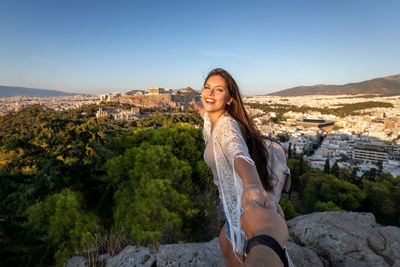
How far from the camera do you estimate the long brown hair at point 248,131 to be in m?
0.91

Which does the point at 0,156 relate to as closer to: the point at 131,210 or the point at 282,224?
the point at 131,210

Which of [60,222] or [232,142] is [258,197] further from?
[60,222]

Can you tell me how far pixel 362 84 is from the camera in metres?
130

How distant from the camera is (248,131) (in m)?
0.95

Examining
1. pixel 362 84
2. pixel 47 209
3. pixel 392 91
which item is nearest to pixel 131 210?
pixel 47 209

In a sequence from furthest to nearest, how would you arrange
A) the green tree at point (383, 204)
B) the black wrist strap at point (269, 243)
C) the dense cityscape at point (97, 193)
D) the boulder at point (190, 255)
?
the green tree at point (383, 204), the dense cityscape at point (97, 193), the boulder at point (190, 255), the black wrist strap at point (269, 243)

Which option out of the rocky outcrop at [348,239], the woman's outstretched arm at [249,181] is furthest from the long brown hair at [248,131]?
the rocky outcrop at [348,239]

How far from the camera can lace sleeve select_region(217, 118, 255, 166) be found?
0.74 metres

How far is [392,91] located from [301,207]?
138000 mm

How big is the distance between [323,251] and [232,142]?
6.29ft

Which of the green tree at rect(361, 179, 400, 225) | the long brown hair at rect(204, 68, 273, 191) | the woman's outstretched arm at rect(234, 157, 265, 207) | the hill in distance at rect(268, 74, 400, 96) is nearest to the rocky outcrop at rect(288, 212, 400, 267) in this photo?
the long brown hair at rect(204, 68, 273, 191)

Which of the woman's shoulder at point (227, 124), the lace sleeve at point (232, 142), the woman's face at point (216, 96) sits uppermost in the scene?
the woman's face at point (216, 96)

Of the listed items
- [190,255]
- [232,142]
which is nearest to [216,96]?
[232,142]

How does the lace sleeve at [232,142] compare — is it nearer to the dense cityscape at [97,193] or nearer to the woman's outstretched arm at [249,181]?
the woman's outstretched arm at [249,181]
